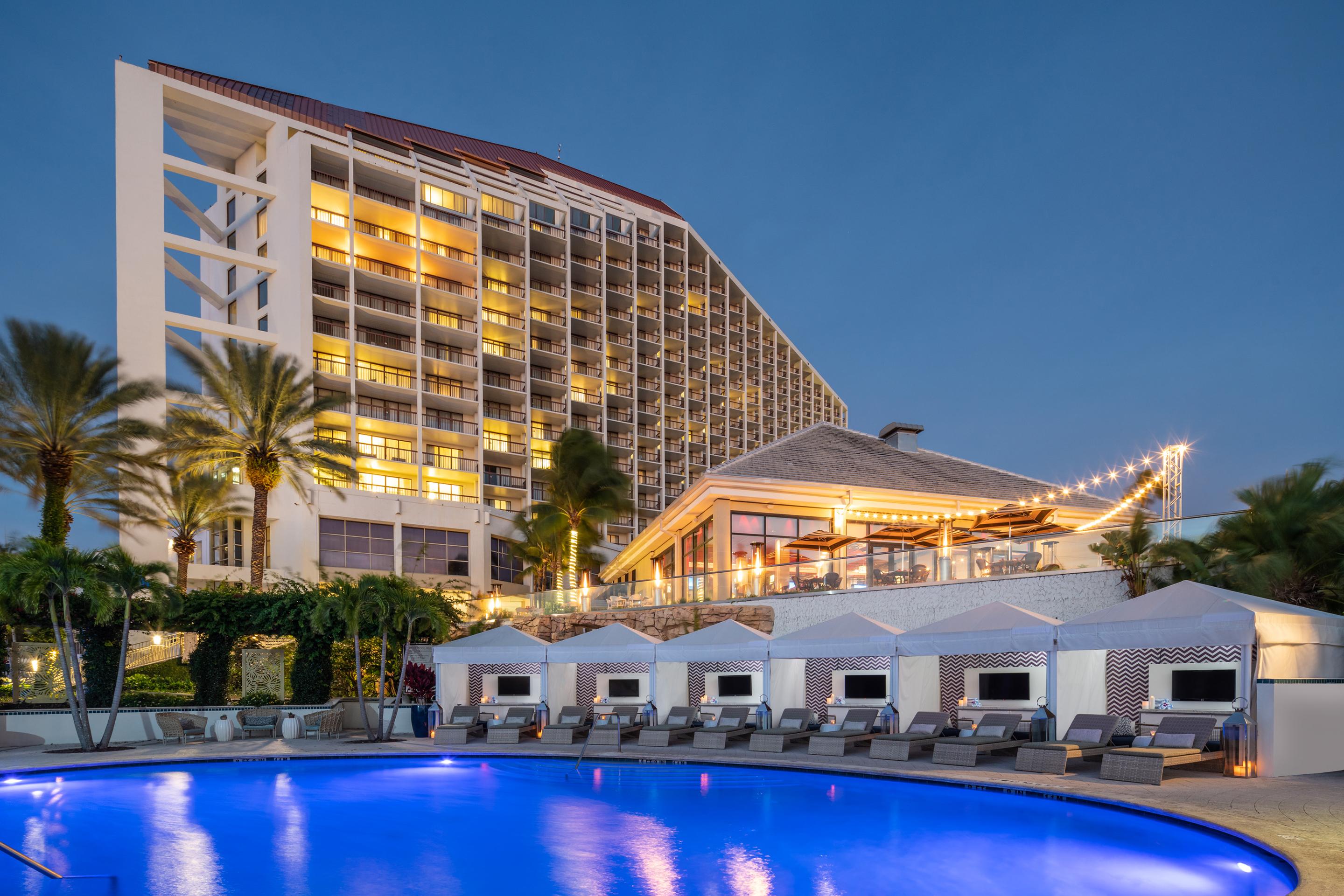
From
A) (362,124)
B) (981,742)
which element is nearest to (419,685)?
(981,742)

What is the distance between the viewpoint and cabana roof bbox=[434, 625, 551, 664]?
20297 millimetres

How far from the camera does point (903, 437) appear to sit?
32312 mm

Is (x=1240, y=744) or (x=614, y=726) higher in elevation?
(x=1240, y=744)

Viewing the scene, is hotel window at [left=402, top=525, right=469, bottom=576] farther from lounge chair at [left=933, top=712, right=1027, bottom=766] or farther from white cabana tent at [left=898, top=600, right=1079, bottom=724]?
lounge chair at [left=933, top=712, right=1027, bottom=766]

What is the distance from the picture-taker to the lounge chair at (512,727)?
18891mm

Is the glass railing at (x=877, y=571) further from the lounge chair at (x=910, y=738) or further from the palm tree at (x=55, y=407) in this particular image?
the palm tree at (x=55, y=407)

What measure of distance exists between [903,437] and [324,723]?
20786 mm

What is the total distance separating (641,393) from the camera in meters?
66.6

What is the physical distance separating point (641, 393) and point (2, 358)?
44414 millimetres

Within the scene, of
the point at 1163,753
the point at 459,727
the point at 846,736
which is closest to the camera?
the point at 1163,753

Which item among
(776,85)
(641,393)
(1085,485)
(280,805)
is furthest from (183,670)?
(776,85)

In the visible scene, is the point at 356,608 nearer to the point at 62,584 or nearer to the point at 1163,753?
the point at 62,584

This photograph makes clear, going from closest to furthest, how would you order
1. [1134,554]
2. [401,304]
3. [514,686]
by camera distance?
[1134,554] < [514,686] < [401,304]

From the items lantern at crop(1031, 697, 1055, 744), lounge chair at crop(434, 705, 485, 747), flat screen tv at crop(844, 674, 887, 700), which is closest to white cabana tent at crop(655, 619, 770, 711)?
flat screen tv at crop(844, 674, 887, 700)
